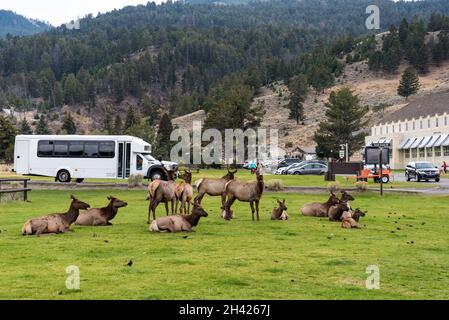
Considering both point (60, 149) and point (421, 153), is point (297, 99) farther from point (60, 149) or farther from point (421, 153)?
point (60, 149)

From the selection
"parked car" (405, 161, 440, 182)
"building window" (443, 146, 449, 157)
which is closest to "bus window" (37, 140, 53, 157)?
"parked car" (405, 161, 440, 182)

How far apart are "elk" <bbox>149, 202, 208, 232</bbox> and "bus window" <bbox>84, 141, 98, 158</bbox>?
3013 centimetres

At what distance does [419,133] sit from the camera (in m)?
104

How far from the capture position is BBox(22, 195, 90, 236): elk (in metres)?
15.6

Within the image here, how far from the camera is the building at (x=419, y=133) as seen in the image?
94438 mm

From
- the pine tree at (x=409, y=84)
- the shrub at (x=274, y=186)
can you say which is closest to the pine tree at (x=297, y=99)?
the pine tree at (x=409, y=84)

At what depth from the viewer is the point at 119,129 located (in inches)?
6629

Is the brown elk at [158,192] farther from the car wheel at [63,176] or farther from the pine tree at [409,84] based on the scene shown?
the pine tree at [409,84]

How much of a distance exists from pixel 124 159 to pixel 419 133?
7188 cm

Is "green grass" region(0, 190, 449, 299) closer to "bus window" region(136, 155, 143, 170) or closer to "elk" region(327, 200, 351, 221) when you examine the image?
"elk" region(327, 200, 351, 221)

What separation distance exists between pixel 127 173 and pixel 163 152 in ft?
178

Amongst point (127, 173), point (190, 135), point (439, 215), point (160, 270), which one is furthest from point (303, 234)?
point (190, 135)

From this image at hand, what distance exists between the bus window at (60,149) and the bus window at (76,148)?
34cm

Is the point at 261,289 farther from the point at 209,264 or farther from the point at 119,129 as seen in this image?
the point at 119,129
